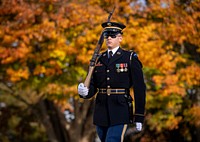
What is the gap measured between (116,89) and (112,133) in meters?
0.51

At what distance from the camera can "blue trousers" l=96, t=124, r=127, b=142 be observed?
530 centimetres

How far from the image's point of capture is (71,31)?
45.9 ft

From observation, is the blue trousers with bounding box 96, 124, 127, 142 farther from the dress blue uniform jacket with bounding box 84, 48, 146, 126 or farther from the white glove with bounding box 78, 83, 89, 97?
the white glove with bounding box 78, 83, 89, 97

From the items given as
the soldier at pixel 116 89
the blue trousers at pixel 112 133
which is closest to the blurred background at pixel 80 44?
the soldier at pixel 116 89

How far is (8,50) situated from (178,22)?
501cm

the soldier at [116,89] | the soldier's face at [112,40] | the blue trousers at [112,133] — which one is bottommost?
the blue trousers at [112,133]

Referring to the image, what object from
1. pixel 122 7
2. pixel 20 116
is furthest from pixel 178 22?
pixel 20 116

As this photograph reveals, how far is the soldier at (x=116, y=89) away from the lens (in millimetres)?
5434

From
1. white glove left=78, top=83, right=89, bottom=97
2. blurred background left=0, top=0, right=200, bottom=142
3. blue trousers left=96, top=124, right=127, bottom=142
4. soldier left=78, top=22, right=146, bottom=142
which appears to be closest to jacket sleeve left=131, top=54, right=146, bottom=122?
soldier left=78, top=22, right=146, bottom=142

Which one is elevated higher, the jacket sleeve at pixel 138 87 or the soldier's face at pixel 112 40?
the soldier's face at pixel 112 40

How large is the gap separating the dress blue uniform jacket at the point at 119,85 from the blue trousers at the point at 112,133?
0.06 metres

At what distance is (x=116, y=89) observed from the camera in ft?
18.1

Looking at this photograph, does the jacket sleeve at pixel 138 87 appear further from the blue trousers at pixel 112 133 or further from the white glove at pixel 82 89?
the white glove at pixel 82 89

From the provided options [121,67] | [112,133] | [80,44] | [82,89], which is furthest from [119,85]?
[80,44]
